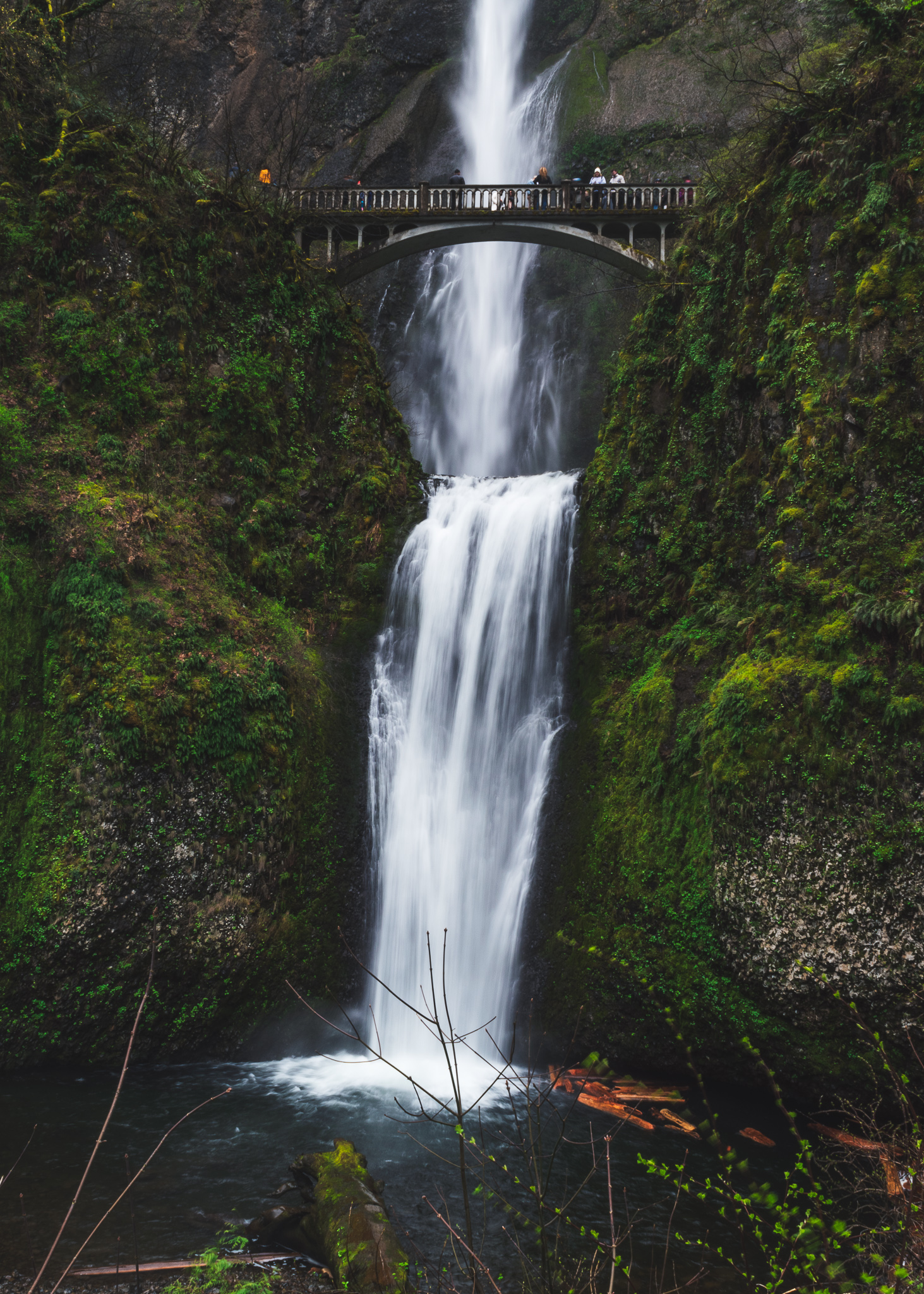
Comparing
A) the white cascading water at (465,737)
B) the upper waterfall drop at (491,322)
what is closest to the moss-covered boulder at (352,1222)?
the white cascading water at (465,737)

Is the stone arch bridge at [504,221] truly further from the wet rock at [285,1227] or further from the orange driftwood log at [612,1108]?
the wet rock at [285,1227]

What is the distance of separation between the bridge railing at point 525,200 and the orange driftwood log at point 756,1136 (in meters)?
16.4

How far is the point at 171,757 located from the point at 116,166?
34.4ft

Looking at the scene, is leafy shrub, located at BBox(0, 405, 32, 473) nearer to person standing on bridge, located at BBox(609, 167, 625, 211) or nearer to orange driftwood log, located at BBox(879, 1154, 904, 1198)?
orange driftwood log, located at BBox(879, 1154, 904, 1198)

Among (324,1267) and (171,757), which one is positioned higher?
(171,757)

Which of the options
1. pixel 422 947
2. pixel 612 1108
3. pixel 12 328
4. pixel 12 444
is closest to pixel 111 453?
pixel 12 444

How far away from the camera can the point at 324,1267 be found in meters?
5.92

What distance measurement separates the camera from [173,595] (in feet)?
36.9

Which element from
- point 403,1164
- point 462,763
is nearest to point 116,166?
point 462,763

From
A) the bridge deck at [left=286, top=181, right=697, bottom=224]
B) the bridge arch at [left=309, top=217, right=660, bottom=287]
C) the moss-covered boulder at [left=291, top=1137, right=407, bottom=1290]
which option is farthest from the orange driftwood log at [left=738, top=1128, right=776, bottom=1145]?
the bridge deck at [left=286, top=181, right=697, bottom=224]

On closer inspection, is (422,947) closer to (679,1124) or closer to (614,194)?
(679,1124)

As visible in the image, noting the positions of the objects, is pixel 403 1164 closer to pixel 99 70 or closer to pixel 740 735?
pixel 740 735

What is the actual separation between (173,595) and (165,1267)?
7777 millimetres

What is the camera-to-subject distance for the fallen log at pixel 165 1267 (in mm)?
5605
